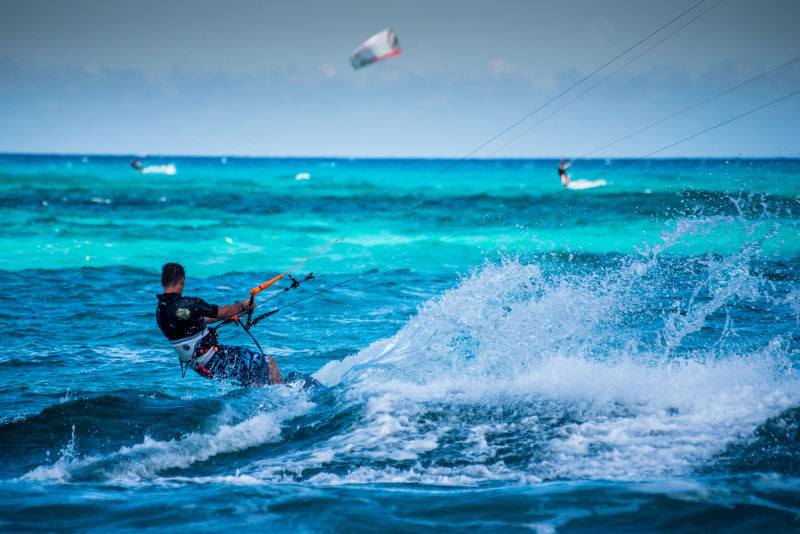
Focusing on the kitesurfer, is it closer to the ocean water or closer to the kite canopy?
the ocean water

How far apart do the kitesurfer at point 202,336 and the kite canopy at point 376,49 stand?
3.21 m

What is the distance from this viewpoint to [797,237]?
22.9m

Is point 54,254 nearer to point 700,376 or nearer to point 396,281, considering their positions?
point 396,281

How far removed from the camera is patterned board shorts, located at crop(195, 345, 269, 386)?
316 inches

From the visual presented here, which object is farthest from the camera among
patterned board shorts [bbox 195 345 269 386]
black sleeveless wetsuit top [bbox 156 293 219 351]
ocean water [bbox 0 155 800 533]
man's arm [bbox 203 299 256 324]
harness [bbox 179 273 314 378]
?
patterned board shorts [bbox 195 345 269 386]

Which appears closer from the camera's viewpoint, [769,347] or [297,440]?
[297,440]

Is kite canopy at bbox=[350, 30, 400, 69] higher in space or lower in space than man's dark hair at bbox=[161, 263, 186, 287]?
higher

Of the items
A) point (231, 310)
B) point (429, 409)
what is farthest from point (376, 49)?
point (429, 409)

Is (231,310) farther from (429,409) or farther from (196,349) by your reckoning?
(429,409)

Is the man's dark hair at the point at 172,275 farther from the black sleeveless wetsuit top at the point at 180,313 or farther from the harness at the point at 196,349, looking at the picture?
the harness at the point at 196,349

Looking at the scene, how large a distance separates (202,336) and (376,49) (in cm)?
395

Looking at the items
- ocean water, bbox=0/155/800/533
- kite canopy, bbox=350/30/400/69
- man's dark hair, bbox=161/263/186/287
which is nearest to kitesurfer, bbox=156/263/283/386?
man's dark hair, bbox=161/263/186/287

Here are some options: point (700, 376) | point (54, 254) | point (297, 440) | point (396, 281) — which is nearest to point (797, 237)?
point (396, 281)

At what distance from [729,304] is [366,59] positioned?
27.9 ft
